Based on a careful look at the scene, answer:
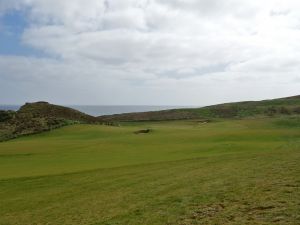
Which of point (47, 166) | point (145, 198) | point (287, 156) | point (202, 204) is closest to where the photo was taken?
point (202, 204)

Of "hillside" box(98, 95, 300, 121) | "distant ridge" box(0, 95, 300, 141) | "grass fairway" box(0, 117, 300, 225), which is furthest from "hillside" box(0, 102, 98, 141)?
"grass fairway" box(0, 117, 300, 225)

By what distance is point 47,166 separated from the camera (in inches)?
1287

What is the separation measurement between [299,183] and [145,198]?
252 inches

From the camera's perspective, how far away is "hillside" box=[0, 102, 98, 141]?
8483 cm

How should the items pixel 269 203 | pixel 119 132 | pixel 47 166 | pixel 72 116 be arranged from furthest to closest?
pixel 72 116, pixel 119 132, pixel 47 166, pixel 269 203

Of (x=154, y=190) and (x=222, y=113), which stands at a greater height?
(x=222, y=113)

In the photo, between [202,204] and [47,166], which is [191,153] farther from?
[202,204]

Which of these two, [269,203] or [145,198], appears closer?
[269,203]

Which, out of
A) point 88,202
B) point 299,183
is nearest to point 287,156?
point 299,183

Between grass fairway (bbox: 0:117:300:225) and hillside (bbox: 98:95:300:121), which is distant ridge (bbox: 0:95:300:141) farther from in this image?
grass fairway (bbox: 0:117:300:225)

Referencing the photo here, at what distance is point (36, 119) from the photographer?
9225 cm

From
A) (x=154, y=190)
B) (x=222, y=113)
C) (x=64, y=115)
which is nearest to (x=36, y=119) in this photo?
(x=64, y=115)

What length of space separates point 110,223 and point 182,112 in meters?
115

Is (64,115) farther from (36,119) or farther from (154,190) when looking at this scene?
(154,190)
